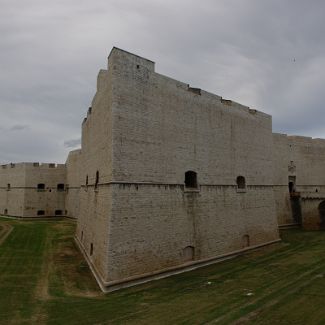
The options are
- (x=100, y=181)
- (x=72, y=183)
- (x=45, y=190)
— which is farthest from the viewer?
(x=45, y=190)

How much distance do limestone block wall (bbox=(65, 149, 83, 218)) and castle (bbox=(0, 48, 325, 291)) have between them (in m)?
13.2

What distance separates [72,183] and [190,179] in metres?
19.7

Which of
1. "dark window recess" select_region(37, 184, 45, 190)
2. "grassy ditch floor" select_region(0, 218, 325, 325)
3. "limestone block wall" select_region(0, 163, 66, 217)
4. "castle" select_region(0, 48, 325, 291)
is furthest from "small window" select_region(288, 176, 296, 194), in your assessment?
"dark window recess" select_region(37, 184, 45, 190)

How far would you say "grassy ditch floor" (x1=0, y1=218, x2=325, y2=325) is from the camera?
9117mm

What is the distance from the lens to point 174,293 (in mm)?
11609

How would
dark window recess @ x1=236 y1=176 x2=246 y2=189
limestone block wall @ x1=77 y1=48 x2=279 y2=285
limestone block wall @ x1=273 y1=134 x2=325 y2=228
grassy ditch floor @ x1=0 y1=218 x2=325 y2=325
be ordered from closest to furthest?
grassy ditch floor @ x1=0 y1=218 x2=325 y2=325
limestone block wall @ x1=77 y1=48 x2=279 y2=285
dark window recess @ x1=236 y1=176 x2=246 y2=189
limestone block wall @ x1=273 y1=134 x2=325 y2=228

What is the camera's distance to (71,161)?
33688 mm

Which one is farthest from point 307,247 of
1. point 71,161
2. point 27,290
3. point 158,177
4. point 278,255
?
point 71,161

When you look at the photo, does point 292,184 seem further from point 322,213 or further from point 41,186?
point 41,186

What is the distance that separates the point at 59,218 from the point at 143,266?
23.1 metres

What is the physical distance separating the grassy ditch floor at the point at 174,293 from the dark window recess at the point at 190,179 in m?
4.12

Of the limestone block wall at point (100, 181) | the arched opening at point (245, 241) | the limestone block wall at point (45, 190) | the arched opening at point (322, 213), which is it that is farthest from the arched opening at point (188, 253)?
the limestone block wall at point (45, 190)

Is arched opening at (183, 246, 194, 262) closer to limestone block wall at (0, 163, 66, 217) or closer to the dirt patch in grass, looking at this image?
the dirt patch in grass

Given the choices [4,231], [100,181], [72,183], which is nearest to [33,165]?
[72,183]
